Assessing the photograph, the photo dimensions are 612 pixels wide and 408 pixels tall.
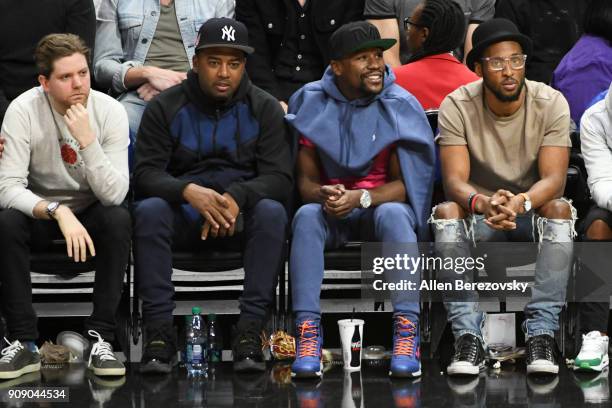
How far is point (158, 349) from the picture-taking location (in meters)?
4.95

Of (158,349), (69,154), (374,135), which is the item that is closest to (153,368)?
(158,349)

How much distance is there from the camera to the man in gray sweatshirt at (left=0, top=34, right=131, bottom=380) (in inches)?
196

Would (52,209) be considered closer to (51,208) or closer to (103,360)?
(51,208)

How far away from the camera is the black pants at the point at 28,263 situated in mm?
4969

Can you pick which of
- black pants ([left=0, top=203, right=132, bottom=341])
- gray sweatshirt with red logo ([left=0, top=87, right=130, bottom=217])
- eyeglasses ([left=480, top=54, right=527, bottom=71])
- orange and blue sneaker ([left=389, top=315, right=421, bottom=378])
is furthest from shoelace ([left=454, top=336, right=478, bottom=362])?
A: gray sweatshirt with red logo ([left=0, top=87, right=130, bottom=217])

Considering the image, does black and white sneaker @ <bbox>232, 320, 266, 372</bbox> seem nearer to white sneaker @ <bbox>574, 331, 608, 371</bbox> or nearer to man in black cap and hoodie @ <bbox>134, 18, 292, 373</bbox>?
man in black cap and hoodie @ <bbox>134, 18, 292, 373</bbox>

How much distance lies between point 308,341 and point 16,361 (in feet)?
3.94

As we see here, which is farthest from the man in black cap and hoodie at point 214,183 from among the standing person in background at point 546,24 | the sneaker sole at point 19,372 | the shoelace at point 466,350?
the standing person in background at point 546,24

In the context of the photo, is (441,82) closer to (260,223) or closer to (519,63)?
(519,63)

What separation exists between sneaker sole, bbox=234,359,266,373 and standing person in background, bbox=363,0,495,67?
197cm

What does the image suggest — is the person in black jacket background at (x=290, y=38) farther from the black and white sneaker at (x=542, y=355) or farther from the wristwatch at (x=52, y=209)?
the black and white sneaker at (x=542, y=355)

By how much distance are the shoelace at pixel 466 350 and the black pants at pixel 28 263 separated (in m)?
1.45

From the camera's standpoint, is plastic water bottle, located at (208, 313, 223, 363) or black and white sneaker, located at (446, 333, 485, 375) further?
plastic water bottle, located at (208, 313, 223, 363)

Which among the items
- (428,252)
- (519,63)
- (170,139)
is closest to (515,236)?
(428,252)
